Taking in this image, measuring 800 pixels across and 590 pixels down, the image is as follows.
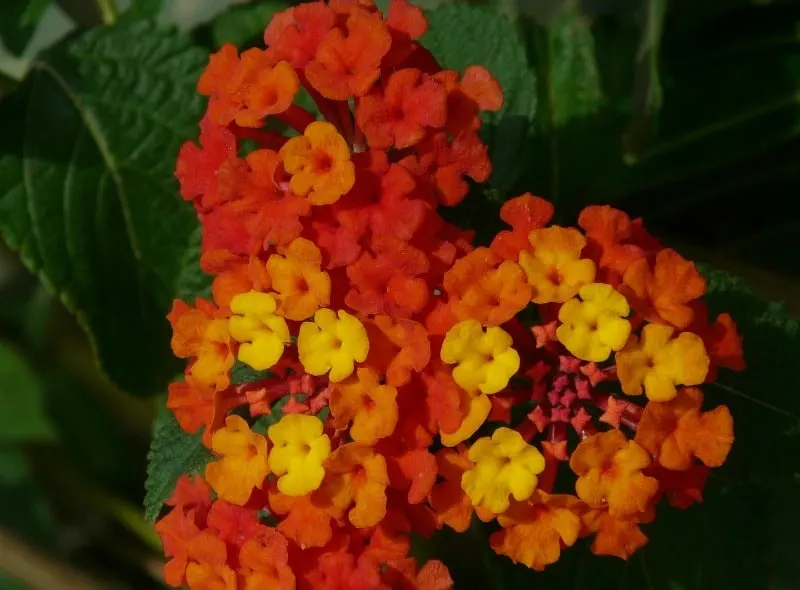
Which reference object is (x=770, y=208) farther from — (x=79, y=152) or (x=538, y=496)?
(x=79, y=152)

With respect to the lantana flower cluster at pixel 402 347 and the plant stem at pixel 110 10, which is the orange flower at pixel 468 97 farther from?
the plant stem at pixel 110 10

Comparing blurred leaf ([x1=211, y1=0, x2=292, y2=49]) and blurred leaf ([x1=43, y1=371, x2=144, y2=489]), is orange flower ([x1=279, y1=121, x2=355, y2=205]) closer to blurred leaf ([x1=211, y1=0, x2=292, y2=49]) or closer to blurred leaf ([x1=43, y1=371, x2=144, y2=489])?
blurred leaf ([x1=211, y1=0, x2=292, y2=49])

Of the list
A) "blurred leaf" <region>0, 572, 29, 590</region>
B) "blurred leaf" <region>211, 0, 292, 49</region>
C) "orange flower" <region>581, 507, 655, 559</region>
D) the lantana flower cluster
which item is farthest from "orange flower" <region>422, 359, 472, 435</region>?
"blurred leaf" <region>0, 572, 29, 590</region>

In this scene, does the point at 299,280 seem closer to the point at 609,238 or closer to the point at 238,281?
the point at 238,281

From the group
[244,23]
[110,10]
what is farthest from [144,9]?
[244,23]

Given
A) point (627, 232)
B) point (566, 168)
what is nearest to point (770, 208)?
point (566, 168)

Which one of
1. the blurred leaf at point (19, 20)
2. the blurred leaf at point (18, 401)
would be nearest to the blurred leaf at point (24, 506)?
the blurred leaf at point (18, 401)
